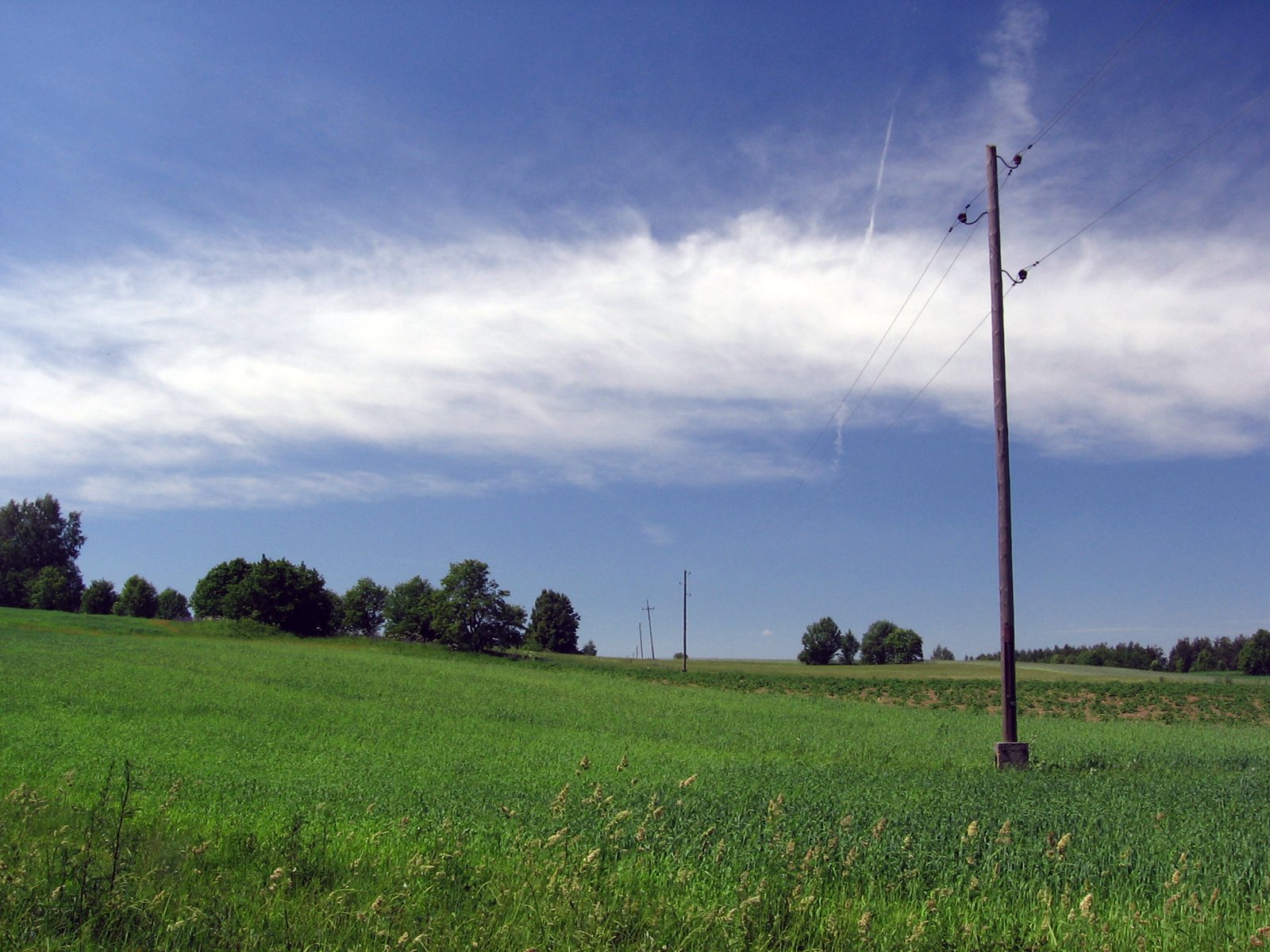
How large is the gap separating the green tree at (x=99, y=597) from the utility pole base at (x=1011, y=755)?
151 m

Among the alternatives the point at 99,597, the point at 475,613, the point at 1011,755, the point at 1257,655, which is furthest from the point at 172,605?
the point at 1257,655

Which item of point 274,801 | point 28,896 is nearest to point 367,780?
point 274,801

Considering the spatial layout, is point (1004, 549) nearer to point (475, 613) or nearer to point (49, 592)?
point (475, 613)

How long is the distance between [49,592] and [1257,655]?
203558 millimetres

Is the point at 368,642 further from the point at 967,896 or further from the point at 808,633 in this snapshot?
the point at 808,633

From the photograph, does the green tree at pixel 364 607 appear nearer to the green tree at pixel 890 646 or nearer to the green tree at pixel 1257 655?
the green tree at pixel 890 646

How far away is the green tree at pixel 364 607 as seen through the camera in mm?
160500

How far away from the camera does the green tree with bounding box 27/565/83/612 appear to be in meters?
122

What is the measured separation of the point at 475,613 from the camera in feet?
332

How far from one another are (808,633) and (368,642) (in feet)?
380

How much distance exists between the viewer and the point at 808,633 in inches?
7003

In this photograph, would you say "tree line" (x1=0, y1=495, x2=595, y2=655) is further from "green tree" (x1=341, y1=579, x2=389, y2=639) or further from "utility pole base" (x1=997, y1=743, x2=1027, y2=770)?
"utility pole base" (x1=997, y1=743, x2=1027, y2=770)

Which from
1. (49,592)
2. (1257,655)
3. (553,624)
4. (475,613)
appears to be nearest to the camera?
(475,613)

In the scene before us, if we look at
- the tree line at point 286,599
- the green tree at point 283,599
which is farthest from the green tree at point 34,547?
the green tree at point 283,599
